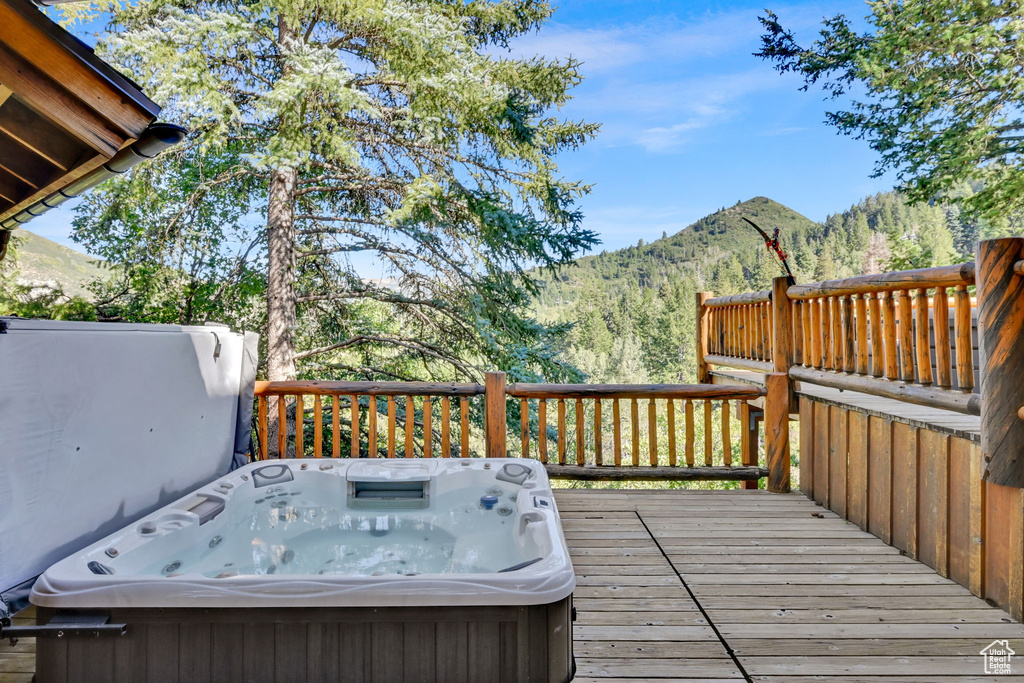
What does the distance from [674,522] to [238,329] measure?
19.4 ft

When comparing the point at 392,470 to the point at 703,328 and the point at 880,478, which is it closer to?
the point at 880,478

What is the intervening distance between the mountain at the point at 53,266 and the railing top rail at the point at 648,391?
592 cm

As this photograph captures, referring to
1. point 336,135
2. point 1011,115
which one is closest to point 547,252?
point 336,135

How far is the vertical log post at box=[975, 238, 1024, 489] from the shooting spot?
1844 mm

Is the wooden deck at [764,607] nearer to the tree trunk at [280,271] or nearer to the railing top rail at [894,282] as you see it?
the railing top rail at [894,282]

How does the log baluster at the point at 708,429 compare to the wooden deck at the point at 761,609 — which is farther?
the log baluster at the point at 708,429

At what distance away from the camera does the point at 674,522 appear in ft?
10.3

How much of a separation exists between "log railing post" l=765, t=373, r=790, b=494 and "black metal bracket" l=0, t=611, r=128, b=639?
3569 mm

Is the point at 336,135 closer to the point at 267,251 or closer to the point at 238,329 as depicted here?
the point at 267,251

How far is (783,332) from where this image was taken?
12.6 feet

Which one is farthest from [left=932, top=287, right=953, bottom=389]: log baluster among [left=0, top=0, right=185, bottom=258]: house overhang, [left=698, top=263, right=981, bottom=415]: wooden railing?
[left=0, top=0, right=185, bottom=258]: house overhang

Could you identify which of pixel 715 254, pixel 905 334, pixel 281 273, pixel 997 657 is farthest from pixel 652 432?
pixel 715 254

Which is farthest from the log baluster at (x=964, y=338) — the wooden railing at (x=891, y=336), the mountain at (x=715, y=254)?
the mountain at (x=715, y=254)

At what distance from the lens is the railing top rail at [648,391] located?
3660 mm
